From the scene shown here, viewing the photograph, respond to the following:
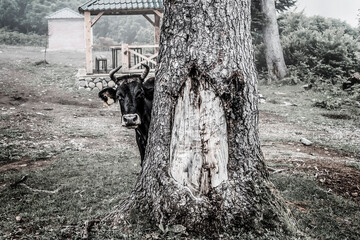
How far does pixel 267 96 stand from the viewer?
13.5 m

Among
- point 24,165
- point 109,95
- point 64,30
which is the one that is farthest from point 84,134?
point 64,30

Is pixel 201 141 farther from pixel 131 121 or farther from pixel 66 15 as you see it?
pixel 66 15

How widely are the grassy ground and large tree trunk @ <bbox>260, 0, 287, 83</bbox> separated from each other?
4746mm

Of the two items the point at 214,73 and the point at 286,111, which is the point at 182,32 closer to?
the point at 214,73

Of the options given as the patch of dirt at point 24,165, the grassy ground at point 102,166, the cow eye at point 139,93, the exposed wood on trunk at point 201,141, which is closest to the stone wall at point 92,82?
the grassy ground at point 102,166

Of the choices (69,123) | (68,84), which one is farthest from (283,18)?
(69,123)

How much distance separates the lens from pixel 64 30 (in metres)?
39.2

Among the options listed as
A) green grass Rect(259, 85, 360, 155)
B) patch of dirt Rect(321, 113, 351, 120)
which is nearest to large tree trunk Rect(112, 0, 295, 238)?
green grass Rect(259, 85, 360, 155)

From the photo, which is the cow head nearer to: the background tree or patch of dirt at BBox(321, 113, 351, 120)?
patch of dirt at BBox(321, 113, 351, 120)

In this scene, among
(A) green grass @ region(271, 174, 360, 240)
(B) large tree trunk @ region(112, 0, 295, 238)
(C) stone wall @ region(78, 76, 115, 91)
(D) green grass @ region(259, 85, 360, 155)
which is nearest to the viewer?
(B) large tree trunk @ region(112, 0, 295, 238)

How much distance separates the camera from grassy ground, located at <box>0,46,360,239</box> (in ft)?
11.1

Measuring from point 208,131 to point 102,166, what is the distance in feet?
11.4

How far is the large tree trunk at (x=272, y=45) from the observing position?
16656 millimetres

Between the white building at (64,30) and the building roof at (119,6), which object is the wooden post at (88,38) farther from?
the white building at (64,30)
